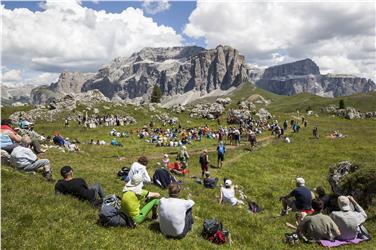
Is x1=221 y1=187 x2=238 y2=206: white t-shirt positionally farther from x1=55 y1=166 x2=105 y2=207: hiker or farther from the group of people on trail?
x1=55 y1=166 x2=105 y2=207: hiker

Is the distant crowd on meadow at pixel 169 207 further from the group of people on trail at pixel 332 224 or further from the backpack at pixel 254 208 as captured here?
the backpack at pixel 254 208

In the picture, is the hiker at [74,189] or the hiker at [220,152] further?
the hiker at [220,152]

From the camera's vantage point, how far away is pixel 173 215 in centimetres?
1391

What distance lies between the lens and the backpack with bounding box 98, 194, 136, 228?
14156 millimetres

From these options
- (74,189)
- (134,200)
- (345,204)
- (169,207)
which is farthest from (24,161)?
(345,204)

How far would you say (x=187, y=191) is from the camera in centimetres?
2481

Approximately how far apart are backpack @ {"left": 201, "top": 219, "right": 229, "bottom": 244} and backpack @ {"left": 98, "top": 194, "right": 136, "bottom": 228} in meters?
3.10

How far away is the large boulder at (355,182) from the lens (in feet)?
67.5

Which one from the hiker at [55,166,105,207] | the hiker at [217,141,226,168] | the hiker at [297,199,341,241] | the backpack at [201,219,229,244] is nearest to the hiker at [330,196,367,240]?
the hiker at [297,199,341,241]

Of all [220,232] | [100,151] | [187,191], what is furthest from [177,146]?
[220,232]

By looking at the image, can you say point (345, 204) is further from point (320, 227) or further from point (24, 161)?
point (24, 161)

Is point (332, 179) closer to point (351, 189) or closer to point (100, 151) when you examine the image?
point (351, 189)

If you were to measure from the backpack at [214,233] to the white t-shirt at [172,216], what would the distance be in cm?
127

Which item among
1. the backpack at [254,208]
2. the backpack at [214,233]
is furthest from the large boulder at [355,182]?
the backpack at [214,233]
